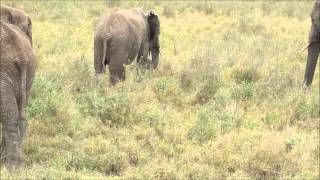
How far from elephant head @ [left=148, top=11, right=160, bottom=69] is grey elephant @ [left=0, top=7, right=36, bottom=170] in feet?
16.7

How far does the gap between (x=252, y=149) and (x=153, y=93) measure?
2530 millimetres

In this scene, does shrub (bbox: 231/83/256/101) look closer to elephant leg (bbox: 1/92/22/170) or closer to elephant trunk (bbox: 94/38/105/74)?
elephant trunk (bbox: 94/38/105/74)

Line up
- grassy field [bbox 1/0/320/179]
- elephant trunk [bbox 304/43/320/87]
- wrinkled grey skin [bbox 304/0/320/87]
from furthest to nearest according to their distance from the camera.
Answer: elephant trunk [bbox 304/43/320/87] < wrinkled grey skin [bbox 304/0/320/87] < grassy field [bbox 1/0/320/179]

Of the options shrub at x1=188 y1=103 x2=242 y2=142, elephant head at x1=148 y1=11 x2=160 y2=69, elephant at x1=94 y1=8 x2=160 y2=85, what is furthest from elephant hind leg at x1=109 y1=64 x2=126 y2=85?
elephant head at x1=148 y1=11 x2=160 y2=69

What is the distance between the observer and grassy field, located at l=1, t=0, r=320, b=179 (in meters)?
6.57

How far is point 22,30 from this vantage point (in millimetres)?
7285

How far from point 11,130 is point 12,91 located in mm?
393

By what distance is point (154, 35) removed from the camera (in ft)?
37.1

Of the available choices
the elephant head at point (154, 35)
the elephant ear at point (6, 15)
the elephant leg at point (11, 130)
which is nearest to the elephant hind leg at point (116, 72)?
the elephant head at point (154, 35)

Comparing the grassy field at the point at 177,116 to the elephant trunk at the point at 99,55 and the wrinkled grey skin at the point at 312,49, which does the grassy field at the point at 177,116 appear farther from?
the wrinkled grey skin at the point at 312,49

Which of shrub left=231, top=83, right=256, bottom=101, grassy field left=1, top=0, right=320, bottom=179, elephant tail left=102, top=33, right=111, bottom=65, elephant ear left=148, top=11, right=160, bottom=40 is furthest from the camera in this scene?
elephant ear left=148, top=11, right=160, bottom=40

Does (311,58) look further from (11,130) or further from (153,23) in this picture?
(11,130)

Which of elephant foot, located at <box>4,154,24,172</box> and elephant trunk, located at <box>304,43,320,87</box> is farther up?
elephant trunk, located at <box>304,43,320,87</box>

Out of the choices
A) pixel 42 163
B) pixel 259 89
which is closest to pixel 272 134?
pixel 259 89
